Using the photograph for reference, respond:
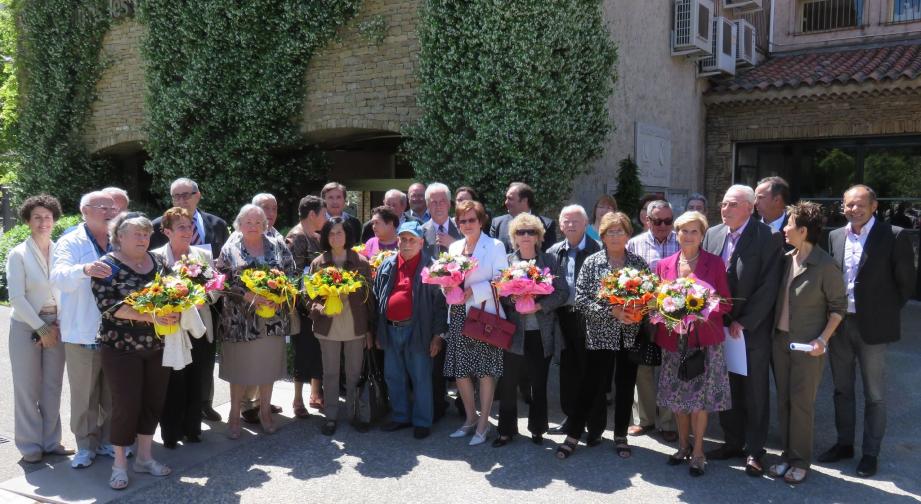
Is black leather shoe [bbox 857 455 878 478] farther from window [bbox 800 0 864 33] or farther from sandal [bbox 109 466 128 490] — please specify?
window [bbox 800 0 864 33]

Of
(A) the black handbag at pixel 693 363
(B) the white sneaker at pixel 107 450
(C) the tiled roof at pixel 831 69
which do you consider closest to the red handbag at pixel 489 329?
(A) the black handbag at pixel 693 363

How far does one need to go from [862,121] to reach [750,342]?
990 centimetres

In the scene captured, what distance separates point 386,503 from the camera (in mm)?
4379

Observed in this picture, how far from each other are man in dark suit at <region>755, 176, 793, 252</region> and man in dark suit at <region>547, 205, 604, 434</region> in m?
1.50

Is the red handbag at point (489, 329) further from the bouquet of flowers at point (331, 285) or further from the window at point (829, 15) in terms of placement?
the window at point (829, 15)

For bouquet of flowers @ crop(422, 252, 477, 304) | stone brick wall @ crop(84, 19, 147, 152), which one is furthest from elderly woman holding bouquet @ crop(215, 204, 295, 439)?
stone brick wall @ crop(84, 19, 147, 152)

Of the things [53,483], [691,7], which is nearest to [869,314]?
[53,483]

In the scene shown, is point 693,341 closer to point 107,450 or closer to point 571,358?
point 571,358

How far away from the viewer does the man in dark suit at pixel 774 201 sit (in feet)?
18.2

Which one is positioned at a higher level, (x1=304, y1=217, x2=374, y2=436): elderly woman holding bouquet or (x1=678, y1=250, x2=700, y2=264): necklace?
(x1=678, y1=250, x2=700, y2=264): necklace

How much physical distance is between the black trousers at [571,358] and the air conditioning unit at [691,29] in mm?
8982

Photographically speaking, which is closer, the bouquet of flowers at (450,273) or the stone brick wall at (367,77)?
the bouquet of flowers at (450,273)

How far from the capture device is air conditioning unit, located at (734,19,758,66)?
1393 centimetres

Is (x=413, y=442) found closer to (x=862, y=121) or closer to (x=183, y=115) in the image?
(x=183, y=115)
